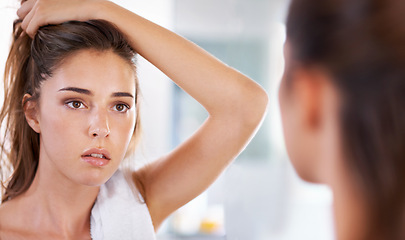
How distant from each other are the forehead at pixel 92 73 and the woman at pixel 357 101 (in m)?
0.38

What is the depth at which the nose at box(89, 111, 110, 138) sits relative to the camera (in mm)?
637

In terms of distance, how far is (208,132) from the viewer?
0.77 metres

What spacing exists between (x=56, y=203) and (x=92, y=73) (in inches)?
9.9

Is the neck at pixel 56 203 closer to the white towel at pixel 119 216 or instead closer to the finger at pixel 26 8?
the white towel at pixel 119 216

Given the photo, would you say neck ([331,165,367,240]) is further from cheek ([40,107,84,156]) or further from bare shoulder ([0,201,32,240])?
bare shoulder ([0,201,32,240])

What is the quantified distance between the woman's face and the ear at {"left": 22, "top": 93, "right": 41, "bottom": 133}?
0.05 metres

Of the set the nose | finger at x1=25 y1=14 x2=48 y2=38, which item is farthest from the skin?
finger at x1=25 y1=14 x2=48 y2=38

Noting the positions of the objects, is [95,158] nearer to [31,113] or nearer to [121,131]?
[121,131]

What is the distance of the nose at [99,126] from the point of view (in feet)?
2.09

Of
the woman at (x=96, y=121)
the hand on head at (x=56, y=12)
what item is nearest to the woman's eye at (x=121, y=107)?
the woman at (x=96, y=121)

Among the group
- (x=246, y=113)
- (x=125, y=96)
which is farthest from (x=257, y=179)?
(x=125, y=96)

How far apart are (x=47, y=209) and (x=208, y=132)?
0.32 meters

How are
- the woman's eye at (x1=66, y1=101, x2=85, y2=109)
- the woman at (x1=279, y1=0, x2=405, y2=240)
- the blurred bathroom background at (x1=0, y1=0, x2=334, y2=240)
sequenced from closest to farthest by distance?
the woman at (x1=279, y1=0, x2=405, y2=240) < the blurred bathroom background at (x1=0, y1=0, x2=334, y2=240) < the woman's eye at (x1=66, y1=101, x2=85, y2=109)

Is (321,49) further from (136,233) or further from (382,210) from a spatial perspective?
(136,233)
